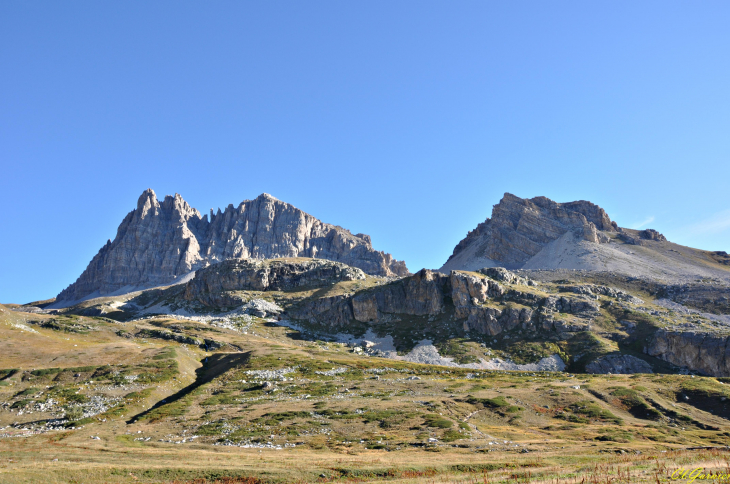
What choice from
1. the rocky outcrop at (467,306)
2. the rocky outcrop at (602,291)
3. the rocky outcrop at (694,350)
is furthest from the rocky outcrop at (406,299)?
the rocky outcrop at (694,350)

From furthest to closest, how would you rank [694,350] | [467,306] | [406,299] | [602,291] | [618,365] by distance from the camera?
[406,299]
[602,291]
[467,306]
[694,350]
[618,365]

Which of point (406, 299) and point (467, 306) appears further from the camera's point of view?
point (406, 299)

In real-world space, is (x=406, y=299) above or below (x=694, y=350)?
above

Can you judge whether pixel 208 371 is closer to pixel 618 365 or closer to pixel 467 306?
pixel 467 306

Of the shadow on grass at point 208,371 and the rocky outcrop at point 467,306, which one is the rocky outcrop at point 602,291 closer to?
the rocky outcrop at point 467,306

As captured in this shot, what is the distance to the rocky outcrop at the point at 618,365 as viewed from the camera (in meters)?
124

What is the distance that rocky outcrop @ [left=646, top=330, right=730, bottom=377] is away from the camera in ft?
400

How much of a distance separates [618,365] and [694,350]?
74.3 feet

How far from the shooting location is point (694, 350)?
127 m

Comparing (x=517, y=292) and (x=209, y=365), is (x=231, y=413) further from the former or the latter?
(x=517, y=292)

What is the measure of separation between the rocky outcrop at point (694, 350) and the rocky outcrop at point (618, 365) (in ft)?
32.2

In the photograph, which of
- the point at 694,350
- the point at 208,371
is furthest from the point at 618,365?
the point at 208,371

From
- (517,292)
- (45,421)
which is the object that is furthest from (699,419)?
(517,292)

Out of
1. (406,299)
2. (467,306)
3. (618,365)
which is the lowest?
(618,365)
